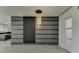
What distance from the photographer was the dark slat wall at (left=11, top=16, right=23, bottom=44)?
11688mm

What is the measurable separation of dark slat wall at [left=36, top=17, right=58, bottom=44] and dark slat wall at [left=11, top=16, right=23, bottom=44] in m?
1.50

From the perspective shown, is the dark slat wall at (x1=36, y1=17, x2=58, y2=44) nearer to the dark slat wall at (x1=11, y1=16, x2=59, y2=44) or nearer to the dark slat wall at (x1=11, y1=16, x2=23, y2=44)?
the dark slat wall at (x1=11, y1=16, x2=59, y2=44)

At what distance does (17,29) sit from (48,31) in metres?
2.76

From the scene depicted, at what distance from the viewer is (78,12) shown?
542 cm

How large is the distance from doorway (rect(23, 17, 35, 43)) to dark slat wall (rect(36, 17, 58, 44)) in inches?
17.7

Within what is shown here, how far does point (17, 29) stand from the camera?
38.6ft

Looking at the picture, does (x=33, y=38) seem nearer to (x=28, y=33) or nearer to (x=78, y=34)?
(x=28, y=33)

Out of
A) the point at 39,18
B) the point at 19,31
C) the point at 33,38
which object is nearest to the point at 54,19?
the point at 39,18

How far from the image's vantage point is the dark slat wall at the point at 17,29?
11.7 metres

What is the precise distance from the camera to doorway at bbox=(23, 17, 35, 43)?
38.5 feet

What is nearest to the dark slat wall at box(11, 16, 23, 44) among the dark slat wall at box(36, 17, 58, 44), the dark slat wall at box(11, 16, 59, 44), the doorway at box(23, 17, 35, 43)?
the dark slat wall at box(11, 16, 59, 44)

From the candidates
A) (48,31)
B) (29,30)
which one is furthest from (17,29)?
(48,31)

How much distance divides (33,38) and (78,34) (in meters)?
6.74

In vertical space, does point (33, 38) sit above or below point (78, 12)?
below
